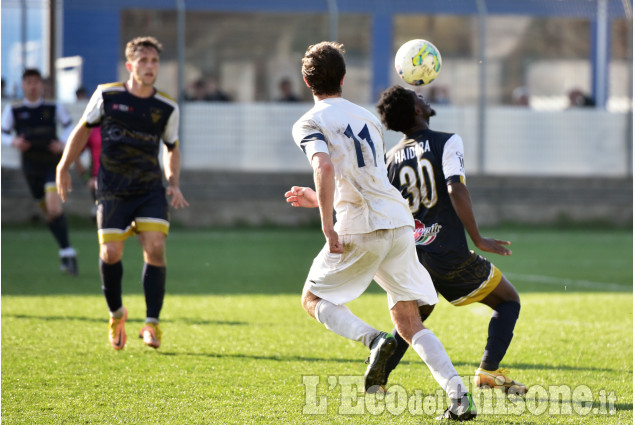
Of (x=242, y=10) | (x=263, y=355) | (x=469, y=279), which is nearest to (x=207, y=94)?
(x=242, y=10)

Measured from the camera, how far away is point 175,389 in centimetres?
530

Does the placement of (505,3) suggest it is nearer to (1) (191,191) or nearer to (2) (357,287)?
(1) (191,191)

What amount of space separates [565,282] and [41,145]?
631 centimetres

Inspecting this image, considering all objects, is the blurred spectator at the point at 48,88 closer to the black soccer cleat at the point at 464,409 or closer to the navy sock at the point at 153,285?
the navy sock at the point at 153,285

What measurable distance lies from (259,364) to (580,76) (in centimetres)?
2205

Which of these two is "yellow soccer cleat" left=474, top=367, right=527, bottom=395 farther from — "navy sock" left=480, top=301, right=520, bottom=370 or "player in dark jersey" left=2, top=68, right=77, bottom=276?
"player in dark jersey" left=2, top=68, right=77, bottom=276

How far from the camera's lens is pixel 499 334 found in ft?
17.5

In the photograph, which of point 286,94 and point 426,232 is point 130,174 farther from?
point 286,94

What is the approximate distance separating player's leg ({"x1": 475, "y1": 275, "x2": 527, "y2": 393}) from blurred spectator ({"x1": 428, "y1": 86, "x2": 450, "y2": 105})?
13463mm

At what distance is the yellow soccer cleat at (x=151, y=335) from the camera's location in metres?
6.38

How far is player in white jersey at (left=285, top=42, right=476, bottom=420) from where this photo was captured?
4559 millimetres

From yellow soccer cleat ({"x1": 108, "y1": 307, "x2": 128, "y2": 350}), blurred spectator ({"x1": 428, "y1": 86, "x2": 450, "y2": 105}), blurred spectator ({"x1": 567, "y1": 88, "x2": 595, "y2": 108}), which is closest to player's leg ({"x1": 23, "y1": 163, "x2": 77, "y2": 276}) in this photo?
yellow soccer cleat ({"x1": 108, "y1": 307, "x2": 128, "y2": 350})

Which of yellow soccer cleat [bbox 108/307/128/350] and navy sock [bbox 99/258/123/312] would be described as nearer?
yellow soccer cleat [bbox 108/307/128/350]

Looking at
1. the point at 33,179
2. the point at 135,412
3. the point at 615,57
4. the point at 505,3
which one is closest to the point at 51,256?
the point at 33,179
